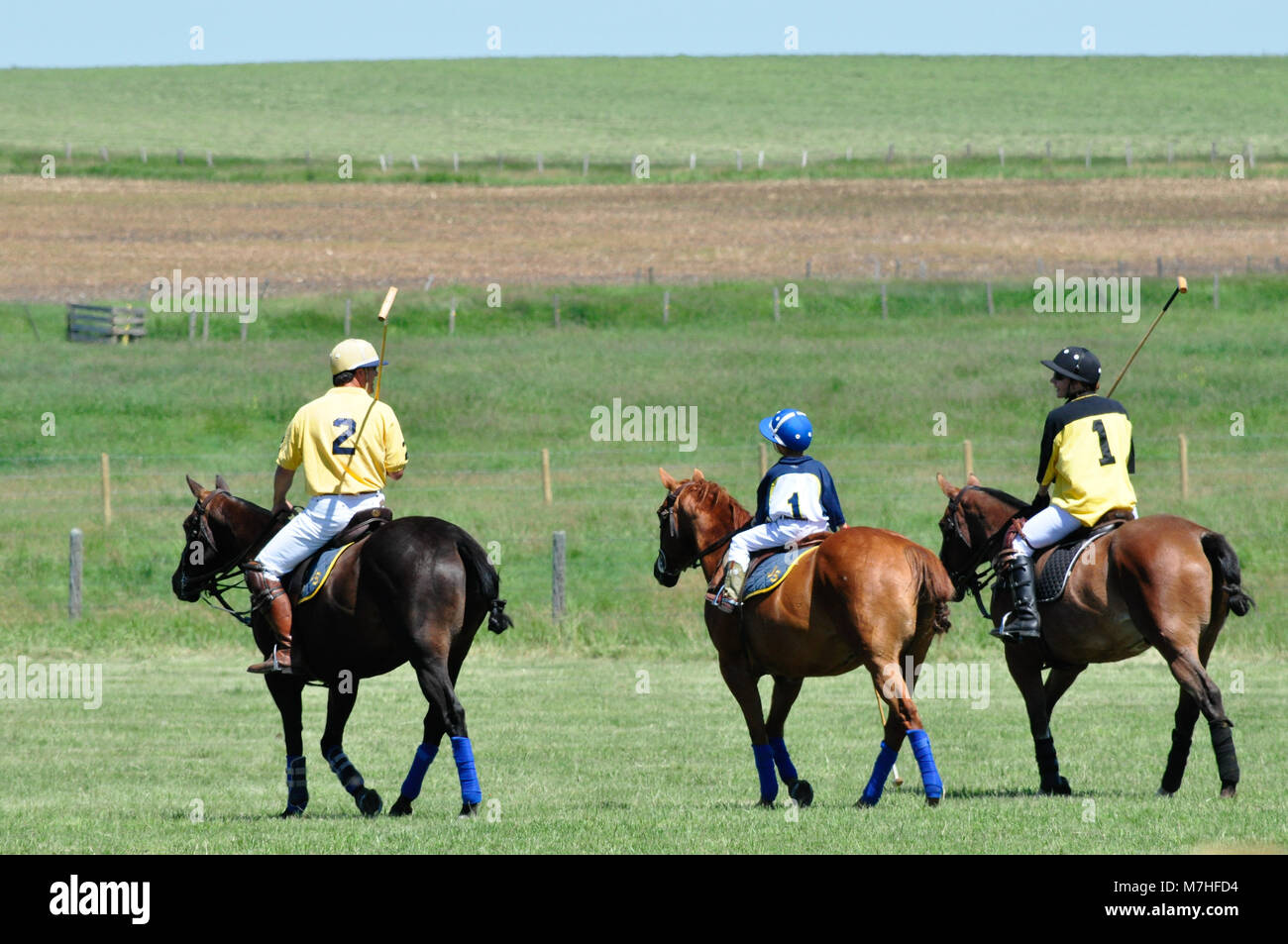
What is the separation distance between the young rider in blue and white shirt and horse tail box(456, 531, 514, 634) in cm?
157

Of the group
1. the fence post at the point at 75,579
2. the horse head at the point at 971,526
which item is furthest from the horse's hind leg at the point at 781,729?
the fence post at the point at 75,579

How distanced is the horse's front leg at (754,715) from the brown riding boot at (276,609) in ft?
9.49

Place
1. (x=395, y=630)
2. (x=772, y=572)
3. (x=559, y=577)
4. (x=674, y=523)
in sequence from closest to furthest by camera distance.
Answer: (x=395, y=630)
(x=772, y=572)
(x=674, y=523)
(x=559, y=577)

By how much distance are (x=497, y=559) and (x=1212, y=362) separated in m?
22.9

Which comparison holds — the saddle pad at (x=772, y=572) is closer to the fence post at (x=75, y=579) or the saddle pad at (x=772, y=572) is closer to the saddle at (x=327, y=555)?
the saddle at (x=327, y=555)

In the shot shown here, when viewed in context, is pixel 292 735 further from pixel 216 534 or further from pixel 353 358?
pixel 353 358

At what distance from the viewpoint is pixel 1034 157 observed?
248 ft

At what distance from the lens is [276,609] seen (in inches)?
452

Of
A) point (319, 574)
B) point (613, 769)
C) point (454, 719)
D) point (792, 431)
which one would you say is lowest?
point (613, 769)

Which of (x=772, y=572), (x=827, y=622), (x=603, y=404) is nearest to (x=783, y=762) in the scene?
(x=827, y=622)

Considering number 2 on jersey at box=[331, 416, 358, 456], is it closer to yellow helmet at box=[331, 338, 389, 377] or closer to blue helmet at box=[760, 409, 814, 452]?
yellow helmet at box=[331, 338, 389, 377]

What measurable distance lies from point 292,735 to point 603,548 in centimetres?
1708

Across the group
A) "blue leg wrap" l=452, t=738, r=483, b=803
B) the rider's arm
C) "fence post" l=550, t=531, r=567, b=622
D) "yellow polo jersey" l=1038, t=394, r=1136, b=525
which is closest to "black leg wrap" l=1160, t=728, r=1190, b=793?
"yellow polo jersey" l=1038, t=394, r=1136, b=525

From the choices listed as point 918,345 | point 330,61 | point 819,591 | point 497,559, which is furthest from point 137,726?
point 330,61
